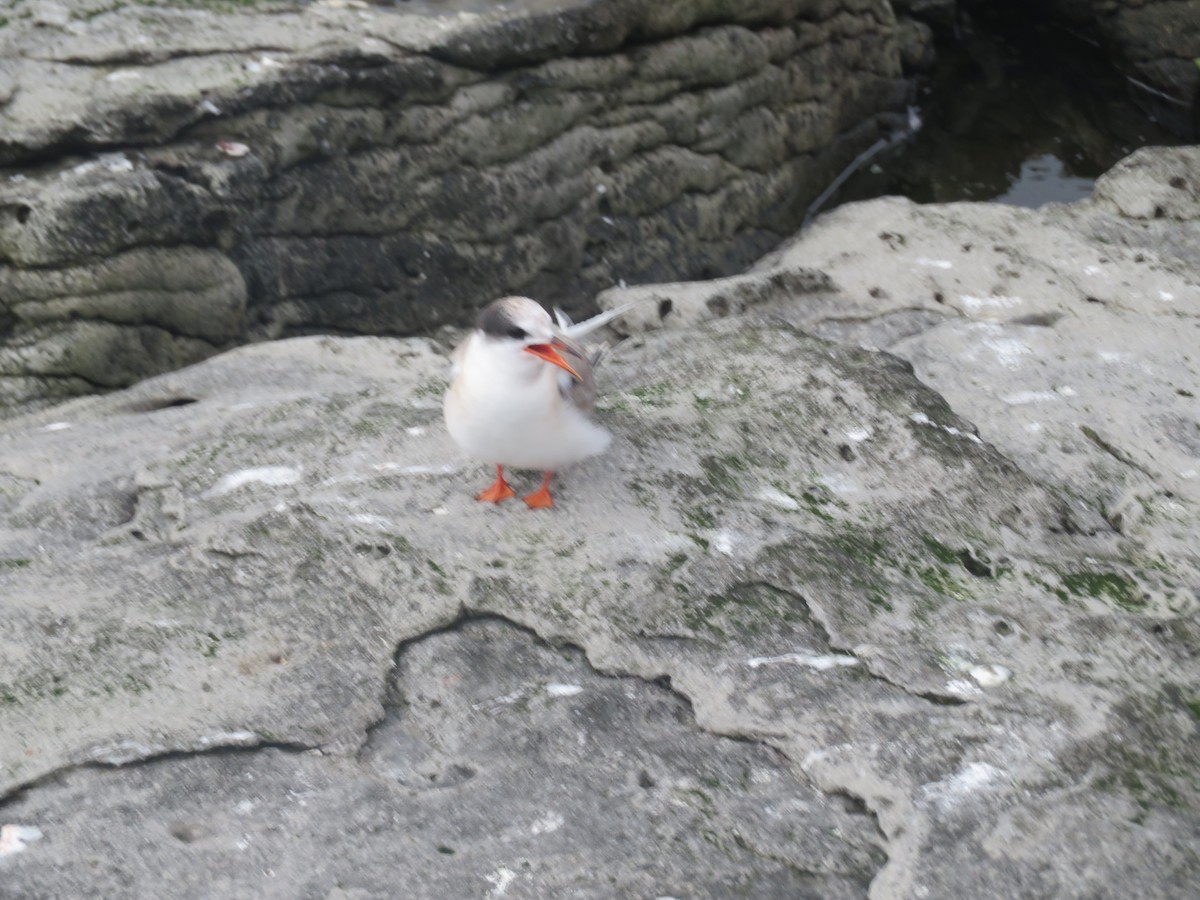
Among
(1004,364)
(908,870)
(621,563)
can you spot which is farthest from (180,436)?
(1004,364)

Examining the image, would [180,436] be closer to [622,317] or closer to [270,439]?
[270,439]

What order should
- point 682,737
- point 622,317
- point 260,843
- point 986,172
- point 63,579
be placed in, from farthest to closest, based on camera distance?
point 986,172, point 622,317, point 63,579, point 682,737, point 260,843

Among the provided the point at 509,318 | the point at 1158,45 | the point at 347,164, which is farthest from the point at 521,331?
the point at 1158,45

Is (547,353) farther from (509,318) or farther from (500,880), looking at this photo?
(500,880)

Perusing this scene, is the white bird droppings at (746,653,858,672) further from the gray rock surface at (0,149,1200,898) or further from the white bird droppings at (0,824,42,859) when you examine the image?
the white bird droppings at (0,824,42,859)

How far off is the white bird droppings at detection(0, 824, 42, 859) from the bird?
57.8 inches

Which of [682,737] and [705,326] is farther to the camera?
[705,326]

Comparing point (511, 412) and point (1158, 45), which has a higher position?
point (511, 412)

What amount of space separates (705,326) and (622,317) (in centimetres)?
63

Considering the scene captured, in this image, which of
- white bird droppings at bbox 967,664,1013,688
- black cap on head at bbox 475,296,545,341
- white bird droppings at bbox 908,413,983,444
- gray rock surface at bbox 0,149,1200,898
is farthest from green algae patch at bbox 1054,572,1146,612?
black cap on head at bbox 475,296,545,341

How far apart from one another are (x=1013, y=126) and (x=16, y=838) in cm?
794

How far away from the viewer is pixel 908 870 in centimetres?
270

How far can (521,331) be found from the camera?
3402 mm

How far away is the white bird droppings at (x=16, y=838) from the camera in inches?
100
